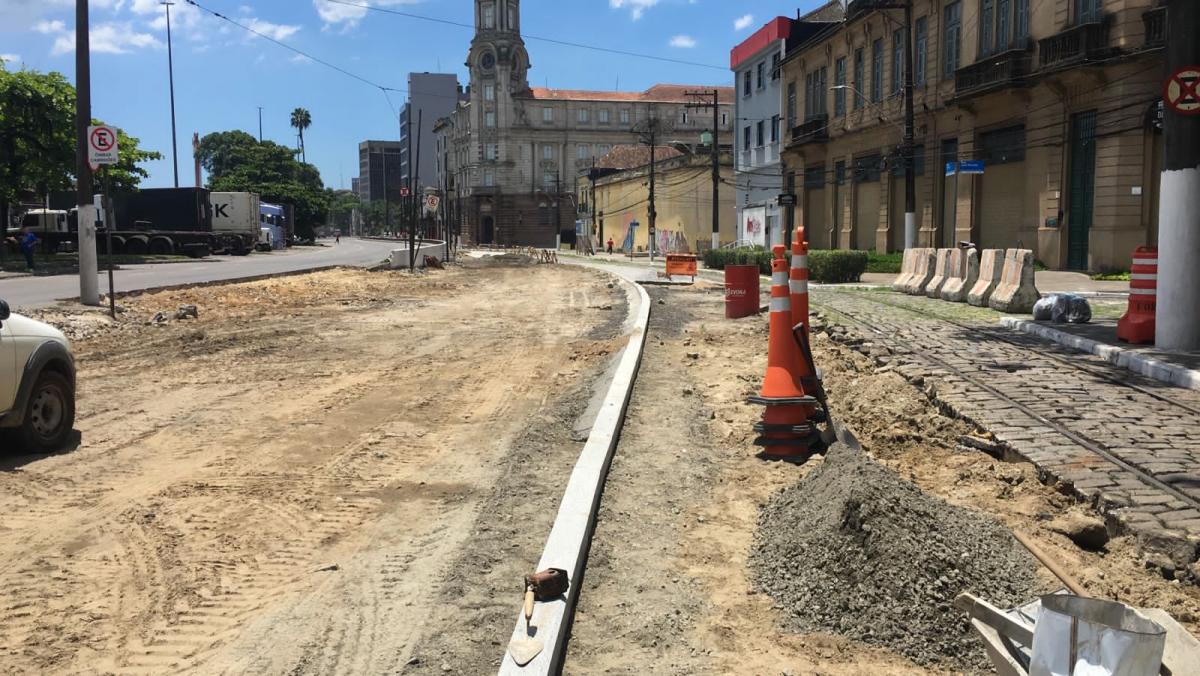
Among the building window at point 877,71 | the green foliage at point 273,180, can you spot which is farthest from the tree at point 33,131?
the green foliage at point 273,180

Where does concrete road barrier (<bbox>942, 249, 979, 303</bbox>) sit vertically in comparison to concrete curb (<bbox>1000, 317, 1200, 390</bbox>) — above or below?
above

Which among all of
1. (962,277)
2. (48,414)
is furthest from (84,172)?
(962,277)

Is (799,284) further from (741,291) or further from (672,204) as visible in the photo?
(672,204)

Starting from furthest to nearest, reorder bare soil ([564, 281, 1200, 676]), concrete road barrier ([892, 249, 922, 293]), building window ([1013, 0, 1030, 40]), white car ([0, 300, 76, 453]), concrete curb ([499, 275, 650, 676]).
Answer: building window ([1013, 0, 1030, 40])
concrete road barrier ([892, 249, 922, 293])
white car ([0, 300, 76, 453])
bare soil ([564, 281, 1200, 676])
concrete curb ([499, 275, 650, 676])

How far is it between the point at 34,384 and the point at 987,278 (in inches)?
665

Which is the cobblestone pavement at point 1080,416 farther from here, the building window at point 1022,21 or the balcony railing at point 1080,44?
the building window at point 1022,21

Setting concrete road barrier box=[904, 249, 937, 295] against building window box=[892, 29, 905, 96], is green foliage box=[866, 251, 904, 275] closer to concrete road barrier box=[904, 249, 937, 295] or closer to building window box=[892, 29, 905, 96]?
building window box=[892, 29, 905, 96]

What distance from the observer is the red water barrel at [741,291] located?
677 inches

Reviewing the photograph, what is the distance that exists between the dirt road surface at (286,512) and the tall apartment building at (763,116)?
47.8m

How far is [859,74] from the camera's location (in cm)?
4622

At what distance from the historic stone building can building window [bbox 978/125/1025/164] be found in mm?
77966

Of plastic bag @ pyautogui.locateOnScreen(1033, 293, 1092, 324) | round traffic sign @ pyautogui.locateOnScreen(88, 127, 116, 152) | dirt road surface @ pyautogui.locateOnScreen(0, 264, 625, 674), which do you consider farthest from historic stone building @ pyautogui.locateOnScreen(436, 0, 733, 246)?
dirt road surface @ pyautogui.locateOnScreen(0, 264, 625, 674)

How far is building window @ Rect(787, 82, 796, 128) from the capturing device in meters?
54.8

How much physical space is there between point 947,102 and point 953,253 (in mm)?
17058
